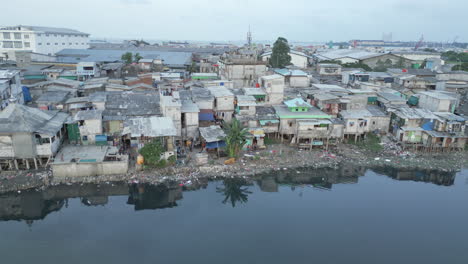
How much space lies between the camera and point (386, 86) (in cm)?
3678

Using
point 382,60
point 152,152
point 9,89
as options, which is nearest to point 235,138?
point 152,152

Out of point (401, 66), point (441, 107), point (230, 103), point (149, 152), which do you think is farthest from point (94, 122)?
point (401, 66)

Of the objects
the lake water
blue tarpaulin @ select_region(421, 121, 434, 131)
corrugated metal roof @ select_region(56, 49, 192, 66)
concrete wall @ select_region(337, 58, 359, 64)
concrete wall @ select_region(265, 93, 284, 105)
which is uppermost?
concrete wall @ select_region(337, 58, 359, 64)

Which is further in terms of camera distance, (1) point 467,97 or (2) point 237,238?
(1) point 467,97

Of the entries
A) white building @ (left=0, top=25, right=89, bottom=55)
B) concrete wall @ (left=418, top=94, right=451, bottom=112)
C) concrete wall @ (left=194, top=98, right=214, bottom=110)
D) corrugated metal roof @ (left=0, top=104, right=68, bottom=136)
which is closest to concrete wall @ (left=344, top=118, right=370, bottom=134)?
concrete wall @ (left=418, top=94, right=451, bottom=112)

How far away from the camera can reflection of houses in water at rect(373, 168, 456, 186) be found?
22.6 m

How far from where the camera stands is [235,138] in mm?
22266

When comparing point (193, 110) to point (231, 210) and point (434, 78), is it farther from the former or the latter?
point (434, 78)

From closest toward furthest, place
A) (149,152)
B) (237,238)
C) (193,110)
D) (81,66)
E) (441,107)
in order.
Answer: (237,238)
(149,152)
(193,110)
(441,107)
(81,66)

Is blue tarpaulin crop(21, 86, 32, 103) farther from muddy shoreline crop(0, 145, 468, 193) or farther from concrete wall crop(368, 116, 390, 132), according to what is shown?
concrete wall crop(368, 116, 390, 132)

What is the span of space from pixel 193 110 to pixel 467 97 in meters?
33.5

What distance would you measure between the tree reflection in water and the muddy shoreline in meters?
0.56

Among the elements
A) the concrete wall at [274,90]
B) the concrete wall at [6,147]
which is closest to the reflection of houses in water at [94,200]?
the concrete wall at [6,147]

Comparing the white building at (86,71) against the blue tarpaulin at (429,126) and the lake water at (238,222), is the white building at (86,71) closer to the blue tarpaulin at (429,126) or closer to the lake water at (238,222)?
the lake water at (238,222)
